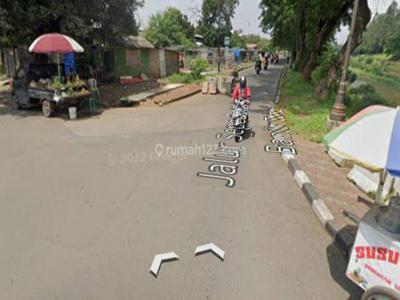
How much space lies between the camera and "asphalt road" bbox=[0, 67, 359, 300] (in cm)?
301

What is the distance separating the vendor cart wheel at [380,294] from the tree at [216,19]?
38.3 meters

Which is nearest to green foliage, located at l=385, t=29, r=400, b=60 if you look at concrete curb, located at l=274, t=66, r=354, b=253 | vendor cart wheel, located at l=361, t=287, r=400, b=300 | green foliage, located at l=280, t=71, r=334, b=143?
green foliage, located at l=280, t=71, r=334, b=143

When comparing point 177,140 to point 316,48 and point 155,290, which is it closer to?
point 155,290

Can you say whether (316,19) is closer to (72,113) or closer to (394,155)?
(72,113)

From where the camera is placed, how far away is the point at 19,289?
2938mm

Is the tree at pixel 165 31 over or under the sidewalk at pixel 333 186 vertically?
over

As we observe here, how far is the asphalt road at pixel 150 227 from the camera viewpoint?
9.87 ft

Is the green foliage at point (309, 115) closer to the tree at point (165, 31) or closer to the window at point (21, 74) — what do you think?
the window at point (21, 74)

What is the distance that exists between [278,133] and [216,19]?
44715 mm

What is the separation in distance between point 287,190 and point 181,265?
8.28 ft

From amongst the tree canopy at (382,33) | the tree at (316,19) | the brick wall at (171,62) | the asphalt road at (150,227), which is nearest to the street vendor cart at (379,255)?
the asphalt road at (150,227)

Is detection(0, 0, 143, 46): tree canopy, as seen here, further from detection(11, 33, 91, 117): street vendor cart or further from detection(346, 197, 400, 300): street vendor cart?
detection(346, 197, 400, 300): street vendor cart

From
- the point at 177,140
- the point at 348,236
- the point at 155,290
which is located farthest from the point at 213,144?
the point at 155,290

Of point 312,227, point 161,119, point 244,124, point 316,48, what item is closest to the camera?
point 312,227
